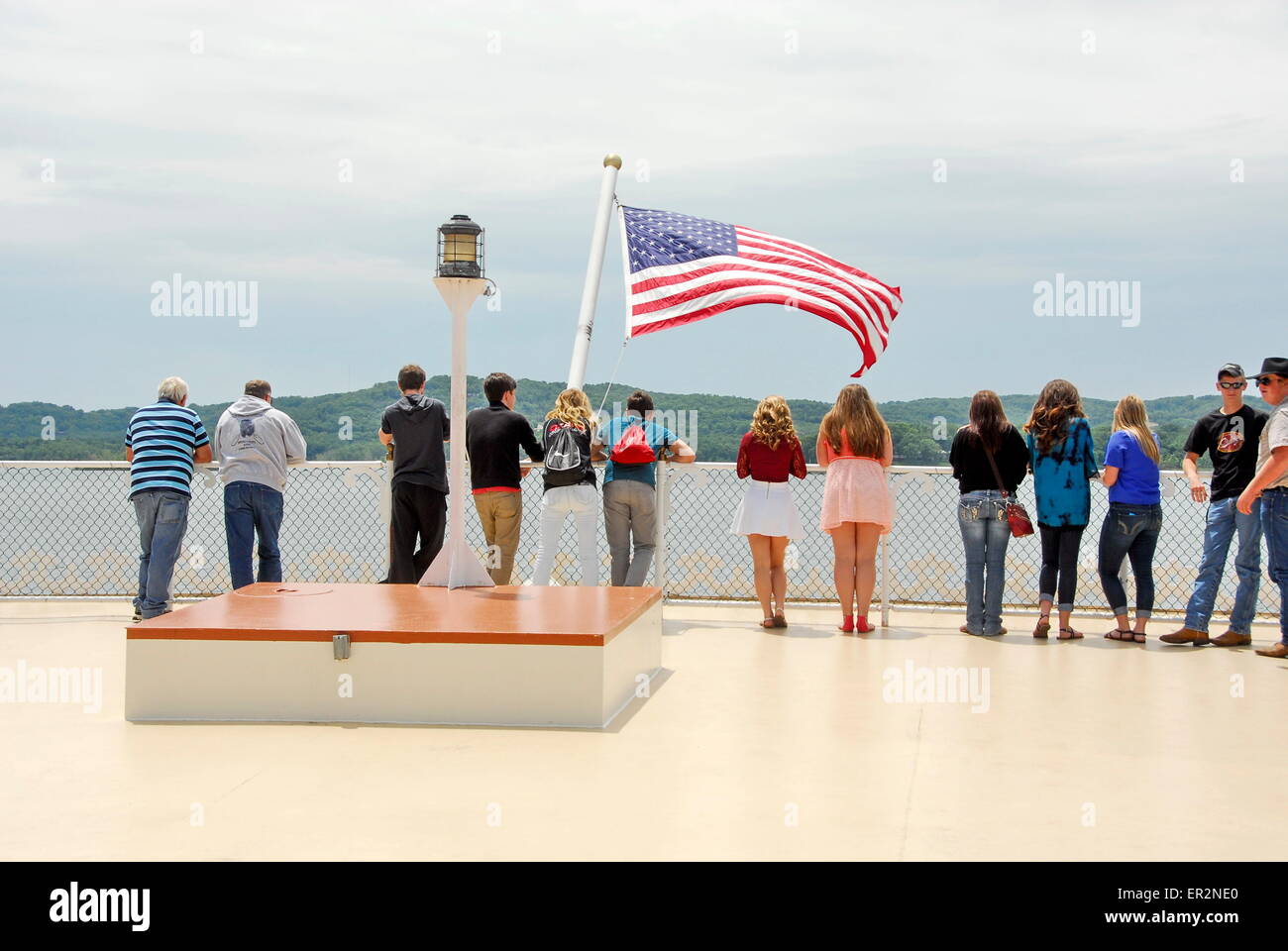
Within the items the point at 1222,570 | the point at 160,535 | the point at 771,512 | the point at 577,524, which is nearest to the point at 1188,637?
the point at 1222,570

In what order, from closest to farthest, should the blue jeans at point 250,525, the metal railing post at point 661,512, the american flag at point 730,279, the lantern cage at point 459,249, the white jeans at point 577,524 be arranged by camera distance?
the lantern cage at point 459,249 → the blue jeans at point 250,525 → the white jeans at point 577,524 → the metal railing post at point 661,512 → the american flag at point 730,279

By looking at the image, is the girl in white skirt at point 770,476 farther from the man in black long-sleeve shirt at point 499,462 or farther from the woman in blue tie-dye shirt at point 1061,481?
the woman in blue tie-dye shirt at point 1061,481

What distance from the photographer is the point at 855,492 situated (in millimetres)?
9234

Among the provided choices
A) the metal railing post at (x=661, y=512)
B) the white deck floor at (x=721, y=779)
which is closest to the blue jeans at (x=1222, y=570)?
the white deck floor at (x=721, y=779)

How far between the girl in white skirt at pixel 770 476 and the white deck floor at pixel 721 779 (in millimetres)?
1752

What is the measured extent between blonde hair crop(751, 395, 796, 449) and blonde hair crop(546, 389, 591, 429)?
1236mm

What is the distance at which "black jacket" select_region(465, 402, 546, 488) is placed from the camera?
30.7 ft

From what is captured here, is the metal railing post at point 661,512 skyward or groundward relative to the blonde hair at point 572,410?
groundward

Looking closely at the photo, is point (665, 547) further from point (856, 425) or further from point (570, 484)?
point (856, 425)

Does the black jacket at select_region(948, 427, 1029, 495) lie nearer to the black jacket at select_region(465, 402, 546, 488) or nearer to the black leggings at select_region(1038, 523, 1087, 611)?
the black leggings at select_region(1038, 523, 1087, 611)

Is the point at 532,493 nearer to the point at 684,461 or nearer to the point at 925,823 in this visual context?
the point at 684,461

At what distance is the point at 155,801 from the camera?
4.94m

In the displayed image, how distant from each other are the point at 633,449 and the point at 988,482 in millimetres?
2571

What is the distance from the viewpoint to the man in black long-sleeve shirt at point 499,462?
9359 millimetres
